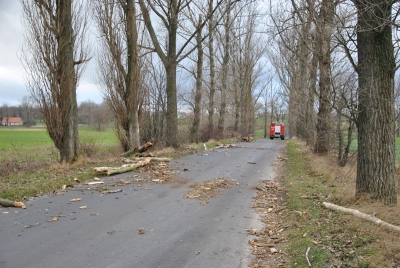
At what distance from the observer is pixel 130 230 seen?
5.45 meters

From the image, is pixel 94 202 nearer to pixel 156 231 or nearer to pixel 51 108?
pixel 156 231

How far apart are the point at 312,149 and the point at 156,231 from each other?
530 inches

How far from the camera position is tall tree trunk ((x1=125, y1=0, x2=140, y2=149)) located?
14.8 metres

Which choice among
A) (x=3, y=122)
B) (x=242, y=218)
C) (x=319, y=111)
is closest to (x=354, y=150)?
(x=319, y=111)

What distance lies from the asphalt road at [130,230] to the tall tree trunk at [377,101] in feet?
8.01

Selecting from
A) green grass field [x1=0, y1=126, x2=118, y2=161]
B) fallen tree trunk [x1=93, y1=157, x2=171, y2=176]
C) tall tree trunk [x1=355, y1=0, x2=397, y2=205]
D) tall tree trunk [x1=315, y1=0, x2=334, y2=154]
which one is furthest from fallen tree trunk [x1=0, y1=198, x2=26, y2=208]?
tall tree trunk [x1=315, y1=0, x2=334, y2=154]

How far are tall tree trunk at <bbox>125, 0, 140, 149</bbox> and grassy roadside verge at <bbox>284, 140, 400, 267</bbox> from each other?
9.66m

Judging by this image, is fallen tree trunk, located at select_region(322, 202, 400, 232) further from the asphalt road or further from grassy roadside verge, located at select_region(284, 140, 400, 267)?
the asphalt road

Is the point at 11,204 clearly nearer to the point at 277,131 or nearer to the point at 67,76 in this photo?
the point at 67,76

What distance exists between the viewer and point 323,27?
990cm

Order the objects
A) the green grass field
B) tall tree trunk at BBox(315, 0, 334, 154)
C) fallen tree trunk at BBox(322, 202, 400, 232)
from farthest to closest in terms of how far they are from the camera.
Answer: the green grass field → tall tree trunk at BBox(315, 0, 334, 154) → fallen tree trunk at BBox(322, 202, 400, 232)

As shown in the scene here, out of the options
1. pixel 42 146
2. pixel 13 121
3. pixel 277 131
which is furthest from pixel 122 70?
pixel 13 121

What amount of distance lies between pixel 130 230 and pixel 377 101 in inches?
200

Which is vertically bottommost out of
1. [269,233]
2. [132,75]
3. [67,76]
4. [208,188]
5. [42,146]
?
[42,146]
